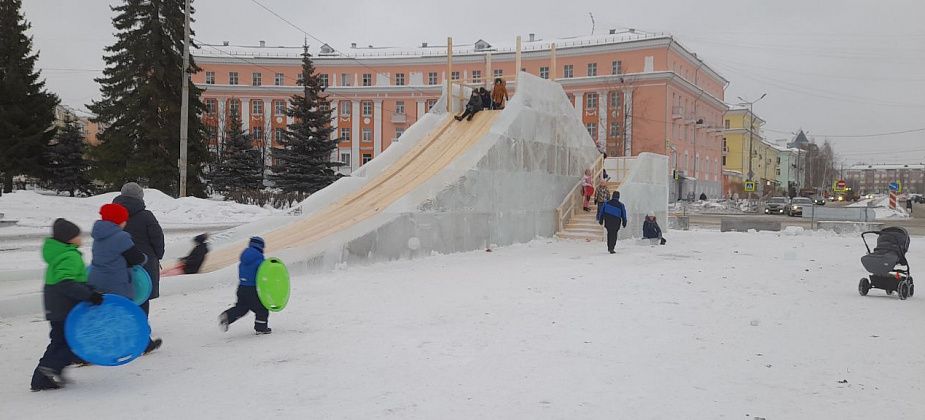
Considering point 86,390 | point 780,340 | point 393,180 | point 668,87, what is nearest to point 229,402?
point 86,390

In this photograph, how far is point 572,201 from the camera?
65.3ft

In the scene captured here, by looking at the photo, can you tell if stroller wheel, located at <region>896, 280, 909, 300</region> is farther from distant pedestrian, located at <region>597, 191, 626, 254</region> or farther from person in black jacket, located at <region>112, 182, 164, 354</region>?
person in black jacket, located at <region>112, 182, 164, 354</region>

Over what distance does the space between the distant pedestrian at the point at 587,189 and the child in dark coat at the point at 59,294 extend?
16.5 m

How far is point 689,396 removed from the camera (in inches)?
189

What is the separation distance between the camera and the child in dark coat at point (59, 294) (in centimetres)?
487

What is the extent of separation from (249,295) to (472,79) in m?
57.2

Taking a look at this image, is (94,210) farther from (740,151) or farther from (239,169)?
(740,151)

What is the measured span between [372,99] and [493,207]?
5629 cm

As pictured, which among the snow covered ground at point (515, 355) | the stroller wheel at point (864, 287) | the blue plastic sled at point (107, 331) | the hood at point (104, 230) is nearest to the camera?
the snow covered ground at point (515, 355)

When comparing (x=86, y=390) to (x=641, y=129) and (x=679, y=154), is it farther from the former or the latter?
(x=679, y=154)

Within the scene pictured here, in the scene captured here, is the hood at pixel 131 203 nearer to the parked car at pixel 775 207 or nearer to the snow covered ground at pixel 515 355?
the snow covered ground at pixel 515 355

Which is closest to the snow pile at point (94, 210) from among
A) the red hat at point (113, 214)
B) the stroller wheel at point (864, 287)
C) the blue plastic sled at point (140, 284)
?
the blue plastic sled at point (140, 284)

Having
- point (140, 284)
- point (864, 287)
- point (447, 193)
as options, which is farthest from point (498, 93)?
point (140, 284)

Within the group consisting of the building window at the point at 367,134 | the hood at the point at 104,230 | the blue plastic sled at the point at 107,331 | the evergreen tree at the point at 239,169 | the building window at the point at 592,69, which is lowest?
the blue plastic sled at the point at 107,331
